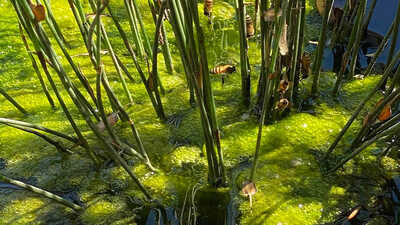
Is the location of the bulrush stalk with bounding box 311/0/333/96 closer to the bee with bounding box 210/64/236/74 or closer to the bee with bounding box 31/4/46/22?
the bee with bounding box 210/64/236/74

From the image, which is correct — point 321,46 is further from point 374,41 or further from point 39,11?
point 39,11

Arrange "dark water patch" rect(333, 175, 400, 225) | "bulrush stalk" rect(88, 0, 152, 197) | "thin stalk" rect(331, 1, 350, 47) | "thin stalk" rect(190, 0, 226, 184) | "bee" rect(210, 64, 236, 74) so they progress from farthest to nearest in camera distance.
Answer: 1. "bee" rect(210, 64, 236, 74)
2. "thin stalk" rect(331, 1, 350, 47)
3. "dark water patch" rect(333, 175, 400, 225)
4. "thin stalk" rect(190, 0, 226, 184)
5. "bulrush stalk" rect(88, 0, 152, 197)

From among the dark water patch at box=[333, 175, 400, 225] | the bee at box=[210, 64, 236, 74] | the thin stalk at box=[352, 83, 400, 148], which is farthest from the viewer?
the bee at box=[210, 64, 236, 74]

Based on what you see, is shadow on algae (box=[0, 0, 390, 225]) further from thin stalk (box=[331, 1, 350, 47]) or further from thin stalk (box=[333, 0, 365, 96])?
thin stalk (box=[331, 1, 350, 47])

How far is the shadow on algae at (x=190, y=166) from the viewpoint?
1153 mm

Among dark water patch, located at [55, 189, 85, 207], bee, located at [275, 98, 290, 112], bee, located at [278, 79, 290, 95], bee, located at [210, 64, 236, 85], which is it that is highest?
bee, located at [278, 79, 290, 95]

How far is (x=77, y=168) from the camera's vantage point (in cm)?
132

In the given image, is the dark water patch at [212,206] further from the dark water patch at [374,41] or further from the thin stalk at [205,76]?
the dark water patch at [374,41]

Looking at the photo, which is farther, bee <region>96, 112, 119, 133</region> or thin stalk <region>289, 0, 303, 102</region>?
thin stalk <region>289, 0, 303, 102</region>

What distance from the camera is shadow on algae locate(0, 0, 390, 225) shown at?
3.78 feet

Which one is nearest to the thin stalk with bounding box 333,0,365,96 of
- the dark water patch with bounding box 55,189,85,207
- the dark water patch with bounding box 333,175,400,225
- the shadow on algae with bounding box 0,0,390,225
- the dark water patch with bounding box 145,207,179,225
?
the shadow on algae with bounding box 0,0,390,225

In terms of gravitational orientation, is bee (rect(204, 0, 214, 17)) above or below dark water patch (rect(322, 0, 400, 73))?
above

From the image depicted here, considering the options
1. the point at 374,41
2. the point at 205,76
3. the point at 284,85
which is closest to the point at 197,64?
the point at 205,76

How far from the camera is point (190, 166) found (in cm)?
129
